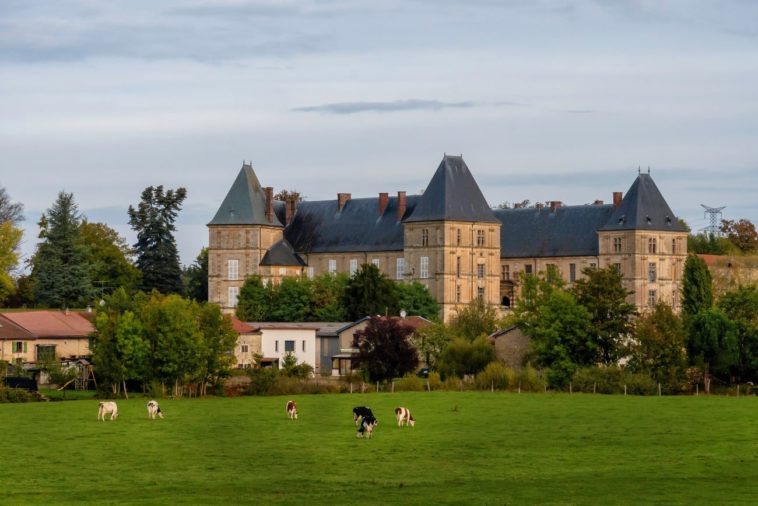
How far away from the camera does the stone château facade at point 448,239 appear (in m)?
123

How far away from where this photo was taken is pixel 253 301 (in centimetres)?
12069

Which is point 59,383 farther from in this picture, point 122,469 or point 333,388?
point 122,469

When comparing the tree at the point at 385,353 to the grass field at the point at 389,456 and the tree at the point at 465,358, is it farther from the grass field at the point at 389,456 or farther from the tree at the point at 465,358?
the grass field at the point at 389,456

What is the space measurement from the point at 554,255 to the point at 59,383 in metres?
64.6

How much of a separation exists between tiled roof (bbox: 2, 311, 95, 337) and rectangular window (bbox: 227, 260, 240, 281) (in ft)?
122

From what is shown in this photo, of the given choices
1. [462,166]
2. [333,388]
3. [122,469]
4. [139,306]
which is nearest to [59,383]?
[139,306]

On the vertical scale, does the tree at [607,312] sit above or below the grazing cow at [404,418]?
above

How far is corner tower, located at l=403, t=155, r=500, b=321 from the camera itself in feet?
399

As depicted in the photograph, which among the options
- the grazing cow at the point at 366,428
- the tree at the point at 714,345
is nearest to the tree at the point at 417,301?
the tree at the point at 714,345

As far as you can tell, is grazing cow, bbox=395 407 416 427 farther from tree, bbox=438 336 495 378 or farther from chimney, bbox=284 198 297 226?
chimney, bbox=284 198 297 226

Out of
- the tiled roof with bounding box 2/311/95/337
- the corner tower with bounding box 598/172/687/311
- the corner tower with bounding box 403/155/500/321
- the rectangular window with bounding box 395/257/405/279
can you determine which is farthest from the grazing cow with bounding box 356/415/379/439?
the corner tower with bounding box 598/172/687/311

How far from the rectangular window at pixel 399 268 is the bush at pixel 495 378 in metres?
53.2

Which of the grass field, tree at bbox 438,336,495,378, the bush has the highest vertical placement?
tree at bbox 438,336,495,378

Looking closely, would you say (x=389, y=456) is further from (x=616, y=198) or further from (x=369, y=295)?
(x=616, y=198)
